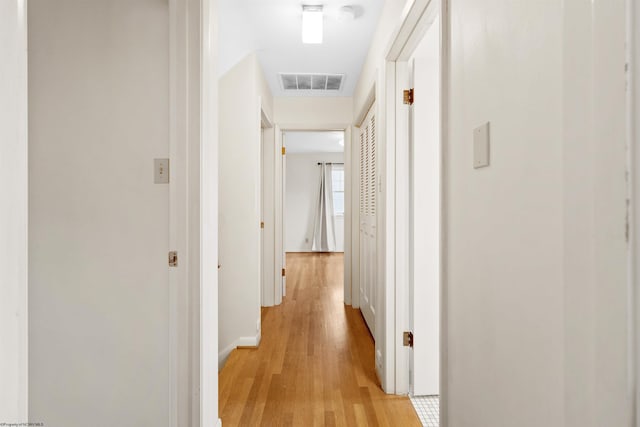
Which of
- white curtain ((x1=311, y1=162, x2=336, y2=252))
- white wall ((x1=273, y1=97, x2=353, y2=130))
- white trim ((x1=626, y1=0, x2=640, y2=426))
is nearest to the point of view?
white trim ((x1=626, y1=0, x2=640, y2=426))

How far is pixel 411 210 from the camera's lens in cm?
216

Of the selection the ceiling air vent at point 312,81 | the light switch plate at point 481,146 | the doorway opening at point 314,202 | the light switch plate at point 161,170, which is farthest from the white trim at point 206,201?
the doorway opening at point 314,202

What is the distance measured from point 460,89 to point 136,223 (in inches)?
51.5

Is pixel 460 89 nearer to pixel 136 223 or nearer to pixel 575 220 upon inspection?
pixel 575 220

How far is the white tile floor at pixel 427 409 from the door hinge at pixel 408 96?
166 cm

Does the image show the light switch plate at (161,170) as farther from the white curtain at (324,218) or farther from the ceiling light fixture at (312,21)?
the white curtain at (324,218)

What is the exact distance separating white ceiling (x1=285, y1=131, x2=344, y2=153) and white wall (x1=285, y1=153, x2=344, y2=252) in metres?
0.30

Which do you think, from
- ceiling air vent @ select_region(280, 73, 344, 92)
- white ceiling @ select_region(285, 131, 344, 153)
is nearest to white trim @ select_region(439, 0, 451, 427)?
ceiling air vent @ select_region(280, 73, 344, 92)

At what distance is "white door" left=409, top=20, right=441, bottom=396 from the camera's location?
2117 mm

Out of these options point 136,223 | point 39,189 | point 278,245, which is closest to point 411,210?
point 136,223

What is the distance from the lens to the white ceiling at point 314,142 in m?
6.43

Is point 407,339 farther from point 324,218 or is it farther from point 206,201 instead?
point 324,218

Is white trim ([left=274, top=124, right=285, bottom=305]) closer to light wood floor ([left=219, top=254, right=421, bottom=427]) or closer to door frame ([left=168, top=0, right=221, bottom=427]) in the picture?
light wood floor ([left=219, top=254, right=421, bottom=427])

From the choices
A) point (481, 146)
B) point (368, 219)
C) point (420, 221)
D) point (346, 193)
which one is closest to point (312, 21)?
point (420, 221)
